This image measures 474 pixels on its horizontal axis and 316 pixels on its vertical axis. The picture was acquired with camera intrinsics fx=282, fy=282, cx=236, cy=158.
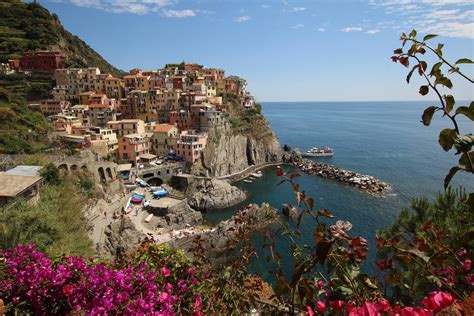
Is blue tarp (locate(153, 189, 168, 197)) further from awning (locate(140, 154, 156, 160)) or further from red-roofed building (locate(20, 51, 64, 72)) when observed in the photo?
red-roofed building (locate(20, 51, 64, 72))

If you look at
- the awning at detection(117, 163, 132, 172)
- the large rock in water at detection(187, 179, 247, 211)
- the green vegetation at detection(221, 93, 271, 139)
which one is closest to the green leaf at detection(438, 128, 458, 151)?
the large rock in water at detection(187, 179, 247, 211)

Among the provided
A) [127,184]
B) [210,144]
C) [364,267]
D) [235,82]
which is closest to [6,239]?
[364,267]

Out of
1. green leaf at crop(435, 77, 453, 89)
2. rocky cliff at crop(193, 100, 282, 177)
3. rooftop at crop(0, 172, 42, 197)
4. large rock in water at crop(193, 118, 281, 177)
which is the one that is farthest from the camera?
rocky cliff at crop(193, 100, 282, 177)

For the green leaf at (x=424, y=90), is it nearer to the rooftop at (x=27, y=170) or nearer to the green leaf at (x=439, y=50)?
the green leaf at (x=439, y=50)

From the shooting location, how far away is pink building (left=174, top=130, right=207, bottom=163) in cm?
3894

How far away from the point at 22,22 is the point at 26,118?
3215cm

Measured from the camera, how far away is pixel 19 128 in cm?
2989

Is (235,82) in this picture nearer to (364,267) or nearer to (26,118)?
(26,118)

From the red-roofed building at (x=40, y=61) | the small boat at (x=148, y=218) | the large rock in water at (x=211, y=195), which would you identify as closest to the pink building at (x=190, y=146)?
the large rock in water at (x=211, y=195)

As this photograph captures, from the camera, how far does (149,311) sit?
9.69 feet

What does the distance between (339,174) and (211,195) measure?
20.2 meters

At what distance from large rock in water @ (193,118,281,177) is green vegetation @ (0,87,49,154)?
60.1ft

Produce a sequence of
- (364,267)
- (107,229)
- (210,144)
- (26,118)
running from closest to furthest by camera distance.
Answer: (364,267) < (107,229) < (26,118) < (210,144)

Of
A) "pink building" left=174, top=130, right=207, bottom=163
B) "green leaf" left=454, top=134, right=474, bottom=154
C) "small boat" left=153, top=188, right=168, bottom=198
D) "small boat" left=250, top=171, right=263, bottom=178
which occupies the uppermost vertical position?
"green leaf" left=454, top=134, right=474, bottom=154
